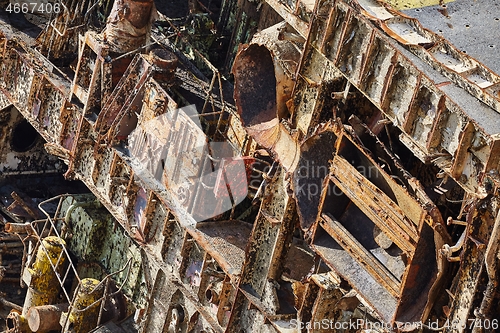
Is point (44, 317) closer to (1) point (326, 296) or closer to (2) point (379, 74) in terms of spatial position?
(1) point (326, 296)

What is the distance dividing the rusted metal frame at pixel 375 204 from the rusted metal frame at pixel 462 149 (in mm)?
1001

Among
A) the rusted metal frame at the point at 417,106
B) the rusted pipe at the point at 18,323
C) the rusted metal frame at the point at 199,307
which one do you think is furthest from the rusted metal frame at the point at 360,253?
the rusted pipe at the point at 18,323

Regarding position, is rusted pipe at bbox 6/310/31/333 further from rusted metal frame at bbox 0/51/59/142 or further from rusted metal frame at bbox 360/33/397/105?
rusted metal frame at bbox 360/33/397/105

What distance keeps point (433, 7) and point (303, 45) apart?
1.75m

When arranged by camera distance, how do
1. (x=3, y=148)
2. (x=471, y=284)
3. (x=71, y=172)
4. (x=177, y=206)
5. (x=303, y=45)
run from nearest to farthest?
(x=471, y=284) → (x=303, y=45) → (x=177, y=206) → (x=71, y=172) → (x=3, y=148)

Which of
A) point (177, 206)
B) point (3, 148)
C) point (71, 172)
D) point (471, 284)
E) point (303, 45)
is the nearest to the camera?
point (471, 284)

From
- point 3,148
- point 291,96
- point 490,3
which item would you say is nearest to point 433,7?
point 490,3

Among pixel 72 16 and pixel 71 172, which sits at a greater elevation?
pixel 72 16

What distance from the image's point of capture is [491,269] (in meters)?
13.9

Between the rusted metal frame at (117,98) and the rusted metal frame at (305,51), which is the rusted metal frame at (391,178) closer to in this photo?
the rusted metal frame at (305,51)

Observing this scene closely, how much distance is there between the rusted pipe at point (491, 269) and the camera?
1382cm

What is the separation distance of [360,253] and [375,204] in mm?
730

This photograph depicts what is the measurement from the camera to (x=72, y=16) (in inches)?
838

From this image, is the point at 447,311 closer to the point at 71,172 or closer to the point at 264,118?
the point at 264,118
